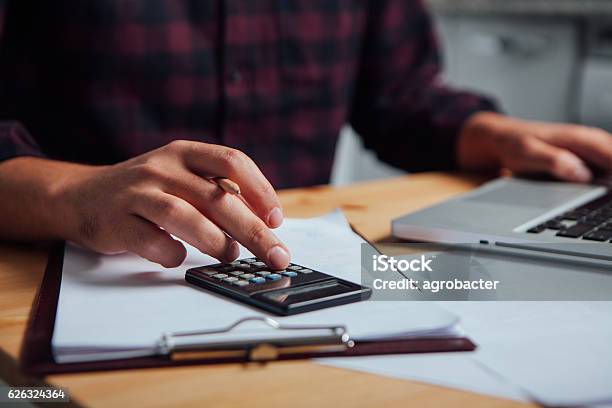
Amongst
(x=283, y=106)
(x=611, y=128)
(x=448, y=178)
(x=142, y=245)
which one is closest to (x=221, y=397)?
(x=142, y=245)

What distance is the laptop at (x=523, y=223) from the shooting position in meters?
0.62

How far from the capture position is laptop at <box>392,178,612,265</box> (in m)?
0.62

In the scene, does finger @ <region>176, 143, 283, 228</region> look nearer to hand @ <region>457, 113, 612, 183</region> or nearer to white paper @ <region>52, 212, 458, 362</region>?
white paper @ <region>52, 212, 458, 362</region>

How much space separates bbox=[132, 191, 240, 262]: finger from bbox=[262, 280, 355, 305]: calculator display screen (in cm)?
8

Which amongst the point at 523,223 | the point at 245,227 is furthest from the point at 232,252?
the point at 523,223

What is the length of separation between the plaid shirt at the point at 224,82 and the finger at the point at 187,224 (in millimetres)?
366

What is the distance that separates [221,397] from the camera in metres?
0.39

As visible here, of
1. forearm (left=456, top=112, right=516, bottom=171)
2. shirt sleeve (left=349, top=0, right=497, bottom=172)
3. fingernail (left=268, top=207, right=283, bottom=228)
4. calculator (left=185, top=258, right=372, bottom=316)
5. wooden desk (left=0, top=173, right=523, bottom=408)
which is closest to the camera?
wooden desk (left=0, top=173, right=523, bottom=408)

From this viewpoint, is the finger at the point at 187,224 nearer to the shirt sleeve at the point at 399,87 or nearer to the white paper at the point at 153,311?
the white paper at the point at 153,311

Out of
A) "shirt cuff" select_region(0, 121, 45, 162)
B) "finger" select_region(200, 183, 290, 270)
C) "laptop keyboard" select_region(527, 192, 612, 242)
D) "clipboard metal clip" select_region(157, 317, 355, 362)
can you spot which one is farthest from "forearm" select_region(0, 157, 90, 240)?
"laptop keyboard" select_region(527, 192, 612, 242)

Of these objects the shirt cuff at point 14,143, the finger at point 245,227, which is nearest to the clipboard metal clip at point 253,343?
the finger at point 245,227

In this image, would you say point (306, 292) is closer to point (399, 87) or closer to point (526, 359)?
point (526, 359)

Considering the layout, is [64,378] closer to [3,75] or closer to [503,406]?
[503,406]

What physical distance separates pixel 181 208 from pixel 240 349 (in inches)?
6.5
